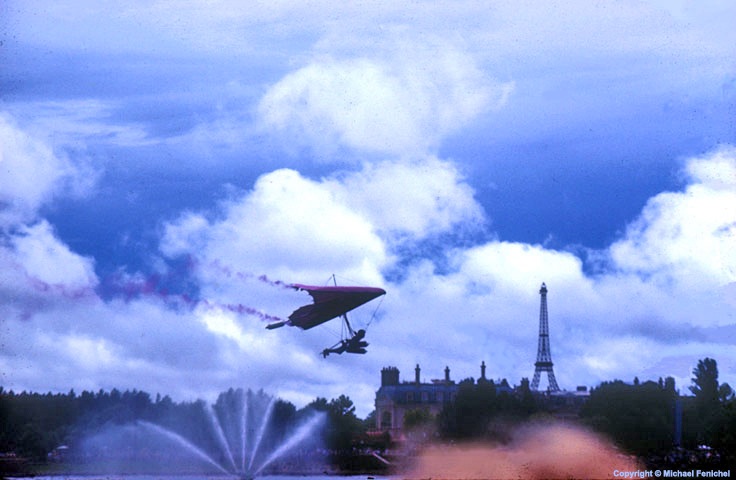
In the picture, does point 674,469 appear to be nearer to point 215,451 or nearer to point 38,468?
point 215,451

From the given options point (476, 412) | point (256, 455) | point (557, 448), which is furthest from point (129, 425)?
point (557, 448)

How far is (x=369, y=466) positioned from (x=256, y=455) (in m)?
19.7

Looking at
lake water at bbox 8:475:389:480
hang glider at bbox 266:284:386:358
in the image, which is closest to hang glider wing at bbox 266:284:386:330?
hang glider at bbox 266:284:386:358

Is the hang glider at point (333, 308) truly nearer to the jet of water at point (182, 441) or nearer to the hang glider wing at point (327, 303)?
the hang glider wing at point (327, 303)

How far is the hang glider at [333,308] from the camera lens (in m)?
136

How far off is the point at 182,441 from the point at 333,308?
61.1 meters

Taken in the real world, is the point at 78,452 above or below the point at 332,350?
below

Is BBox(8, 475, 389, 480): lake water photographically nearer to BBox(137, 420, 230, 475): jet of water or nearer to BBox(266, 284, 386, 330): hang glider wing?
BBox(137, 420, 230, 475): jet of water

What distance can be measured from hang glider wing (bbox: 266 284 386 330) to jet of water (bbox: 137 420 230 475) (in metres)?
43.6

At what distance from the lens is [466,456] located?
141m

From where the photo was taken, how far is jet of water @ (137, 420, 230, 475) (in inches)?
6954

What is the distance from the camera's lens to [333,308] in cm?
13675

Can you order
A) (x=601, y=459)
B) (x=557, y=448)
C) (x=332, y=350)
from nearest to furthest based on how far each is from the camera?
(x=601, y=459), (x=557, y=448), (x=332, y=350)

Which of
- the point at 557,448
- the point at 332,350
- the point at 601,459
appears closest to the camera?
the point at 601,459
